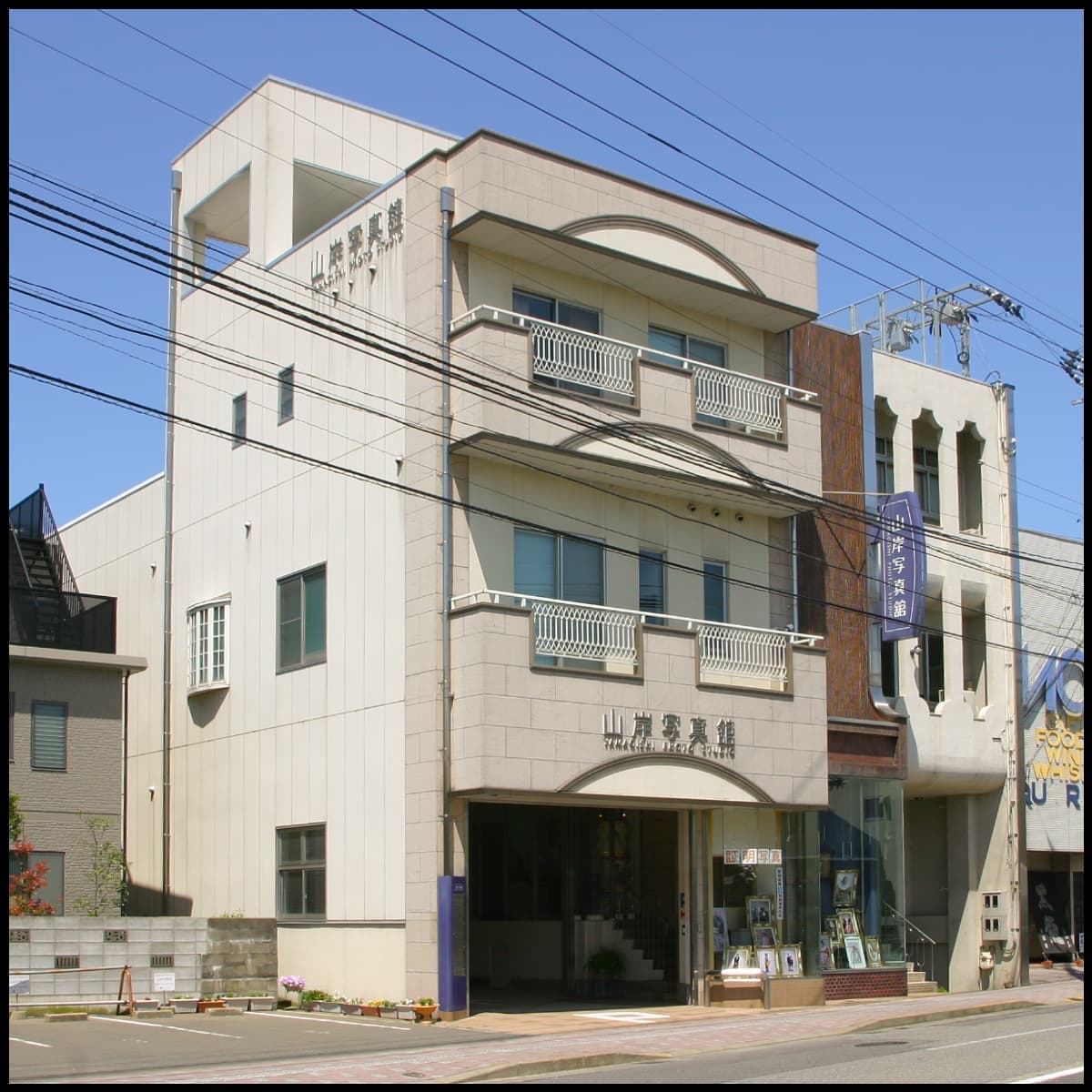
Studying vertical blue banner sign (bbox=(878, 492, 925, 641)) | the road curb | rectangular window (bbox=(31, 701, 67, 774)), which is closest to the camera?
the road curb

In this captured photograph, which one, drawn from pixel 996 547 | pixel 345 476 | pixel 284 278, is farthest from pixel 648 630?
pixel 996 547

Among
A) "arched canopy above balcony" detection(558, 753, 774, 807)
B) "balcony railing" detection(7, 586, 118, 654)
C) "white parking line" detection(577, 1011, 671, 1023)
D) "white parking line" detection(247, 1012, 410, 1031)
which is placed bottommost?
"white parking line" detection(577, 1011, 671, 1023)

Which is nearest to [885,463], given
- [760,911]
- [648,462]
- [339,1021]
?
[648,462]

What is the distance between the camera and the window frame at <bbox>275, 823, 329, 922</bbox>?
24656mm

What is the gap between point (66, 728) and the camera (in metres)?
27.4

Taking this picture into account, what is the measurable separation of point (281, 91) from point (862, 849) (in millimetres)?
17078

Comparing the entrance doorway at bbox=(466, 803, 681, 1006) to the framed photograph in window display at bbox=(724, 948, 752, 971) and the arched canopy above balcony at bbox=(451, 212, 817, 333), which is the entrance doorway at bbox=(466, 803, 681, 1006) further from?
the arched canopy above balcony at bbox=(451, 212, 817, 333)

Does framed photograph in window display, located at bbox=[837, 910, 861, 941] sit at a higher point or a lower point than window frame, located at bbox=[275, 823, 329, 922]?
lower

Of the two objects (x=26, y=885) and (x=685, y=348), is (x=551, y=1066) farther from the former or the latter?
(x=685, y=348)

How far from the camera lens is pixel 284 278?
2675cm

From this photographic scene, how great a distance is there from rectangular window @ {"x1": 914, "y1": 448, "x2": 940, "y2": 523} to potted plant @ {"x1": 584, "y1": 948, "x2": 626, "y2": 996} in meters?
10.7

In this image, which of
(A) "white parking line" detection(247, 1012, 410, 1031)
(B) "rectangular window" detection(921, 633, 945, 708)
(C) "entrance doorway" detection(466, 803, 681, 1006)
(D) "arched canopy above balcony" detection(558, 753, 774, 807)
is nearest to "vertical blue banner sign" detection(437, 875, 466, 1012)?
(A) "white parking line" detection(247, 1012, 410, 1031)

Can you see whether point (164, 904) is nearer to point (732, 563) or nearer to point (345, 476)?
point (345, 476)

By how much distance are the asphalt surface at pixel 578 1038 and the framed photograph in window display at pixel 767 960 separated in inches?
29.8
